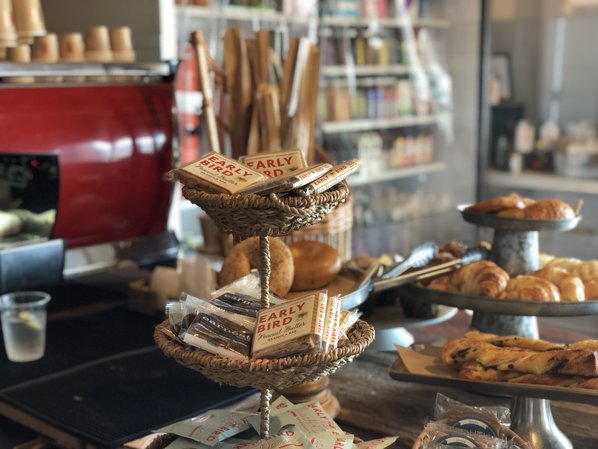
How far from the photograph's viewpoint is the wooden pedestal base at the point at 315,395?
4.30 ft

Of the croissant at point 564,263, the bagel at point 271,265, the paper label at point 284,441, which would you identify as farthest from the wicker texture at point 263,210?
the croissant at point 564,263

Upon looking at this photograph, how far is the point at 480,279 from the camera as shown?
1.42 meters

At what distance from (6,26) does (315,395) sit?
145cm

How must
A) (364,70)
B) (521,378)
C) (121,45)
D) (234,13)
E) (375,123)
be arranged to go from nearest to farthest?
1. (521,378)
2. (121,45)
3. (234,13)
4. (364,70)
5. (375,123)

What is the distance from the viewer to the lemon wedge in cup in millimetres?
1725

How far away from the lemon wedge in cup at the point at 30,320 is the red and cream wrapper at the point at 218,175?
35.8 inches

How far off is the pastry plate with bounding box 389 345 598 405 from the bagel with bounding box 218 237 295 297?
0.76ft

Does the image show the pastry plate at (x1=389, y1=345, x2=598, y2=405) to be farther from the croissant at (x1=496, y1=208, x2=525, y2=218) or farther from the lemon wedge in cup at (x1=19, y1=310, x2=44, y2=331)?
the lemon wedge in cup at (x1=19, y1=310, x2=44, y2=331)

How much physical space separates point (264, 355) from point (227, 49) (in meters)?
1.43

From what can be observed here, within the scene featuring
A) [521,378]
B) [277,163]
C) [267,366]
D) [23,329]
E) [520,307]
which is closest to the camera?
[267,366]

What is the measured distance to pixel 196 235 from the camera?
4113 mm

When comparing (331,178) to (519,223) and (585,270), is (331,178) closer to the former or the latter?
(519,223)

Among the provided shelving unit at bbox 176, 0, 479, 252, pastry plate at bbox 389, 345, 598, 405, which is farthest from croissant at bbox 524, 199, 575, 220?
shelving unit at bbox 176, 0, 479, 252

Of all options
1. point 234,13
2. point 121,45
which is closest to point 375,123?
point 234,13
